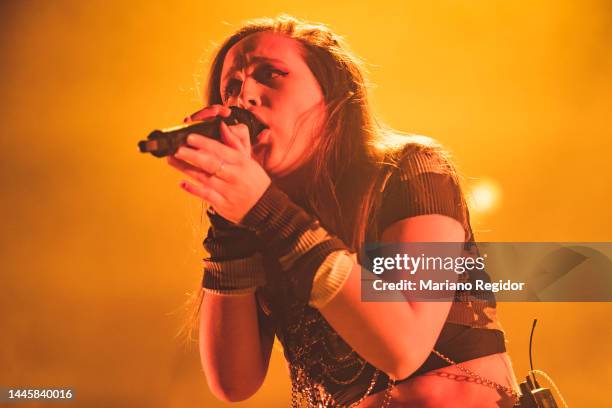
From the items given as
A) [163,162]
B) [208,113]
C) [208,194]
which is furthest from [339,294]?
[163,162]

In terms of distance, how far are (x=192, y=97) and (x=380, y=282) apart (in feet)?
3.84

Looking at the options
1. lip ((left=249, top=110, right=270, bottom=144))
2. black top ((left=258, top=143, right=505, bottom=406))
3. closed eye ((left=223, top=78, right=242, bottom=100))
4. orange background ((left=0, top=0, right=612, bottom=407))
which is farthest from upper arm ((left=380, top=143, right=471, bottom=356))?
orange background ((left=0, top=0, right=612, bottom=407))

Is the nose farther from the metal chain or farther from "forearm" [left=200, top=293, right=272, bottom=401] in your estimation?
the metal chain

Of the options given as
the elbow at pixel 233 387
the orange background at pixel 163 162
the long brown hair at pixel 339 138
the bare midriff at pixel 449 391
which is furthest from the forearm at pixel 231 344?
the orange background at pixel 163 162

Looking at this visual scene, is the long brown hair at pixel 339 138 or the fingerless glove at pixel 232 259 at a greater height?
the long brown hair at pixel 339 138

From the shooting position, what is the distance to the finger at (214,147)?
626 mm

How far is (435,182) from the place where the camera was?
75 cm

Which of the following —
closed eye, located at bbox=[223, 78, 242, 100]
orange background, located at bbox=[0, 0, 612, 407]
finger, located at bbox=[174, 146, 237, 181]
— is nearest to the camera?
finger, located at bbox=[174, 146, 237, 181]

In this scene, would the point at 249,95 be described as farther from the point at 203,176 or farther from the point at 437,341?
the point at 437,341

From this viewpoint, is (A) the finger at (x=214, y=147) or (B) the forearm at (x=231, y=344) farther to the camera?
(B) the forearm at (x=231, y=344)

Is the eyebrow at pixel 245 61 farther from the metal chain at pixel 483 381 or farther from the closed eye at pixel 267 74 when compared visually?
the metal chain at pixel 483 381

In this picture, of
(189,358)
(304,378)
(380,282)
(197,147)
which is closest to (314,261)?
(380,282)

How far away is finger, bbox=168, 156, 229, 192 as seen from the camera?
0.63 m

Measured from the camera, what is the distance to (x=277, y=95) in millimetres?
910
